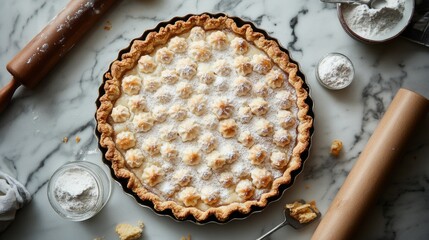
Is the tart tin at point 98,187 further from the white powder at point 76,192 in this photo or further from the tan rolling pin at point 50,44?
the tan rolling pin at point 50,44

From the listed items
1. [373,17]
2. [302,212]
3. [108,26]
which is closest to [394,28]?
[373,17]

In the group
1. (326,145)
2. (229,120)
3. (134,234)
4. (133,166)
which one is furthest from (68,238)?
(326,145)

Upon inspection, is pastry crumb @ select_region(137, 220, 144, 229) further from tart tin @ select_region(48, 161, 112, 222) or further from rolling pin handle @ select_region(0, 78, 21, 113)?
rolling pin handle @ select_region(0, 78, 21, 113)

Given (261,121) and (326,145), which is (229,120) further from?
(326,145)

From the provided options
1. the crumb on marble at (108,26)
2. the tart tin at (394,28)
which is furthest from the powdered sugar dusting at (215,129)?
the tart tin at (394,28)

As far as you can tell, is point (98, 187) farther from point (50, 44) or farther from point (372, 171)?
point (372, 171)
